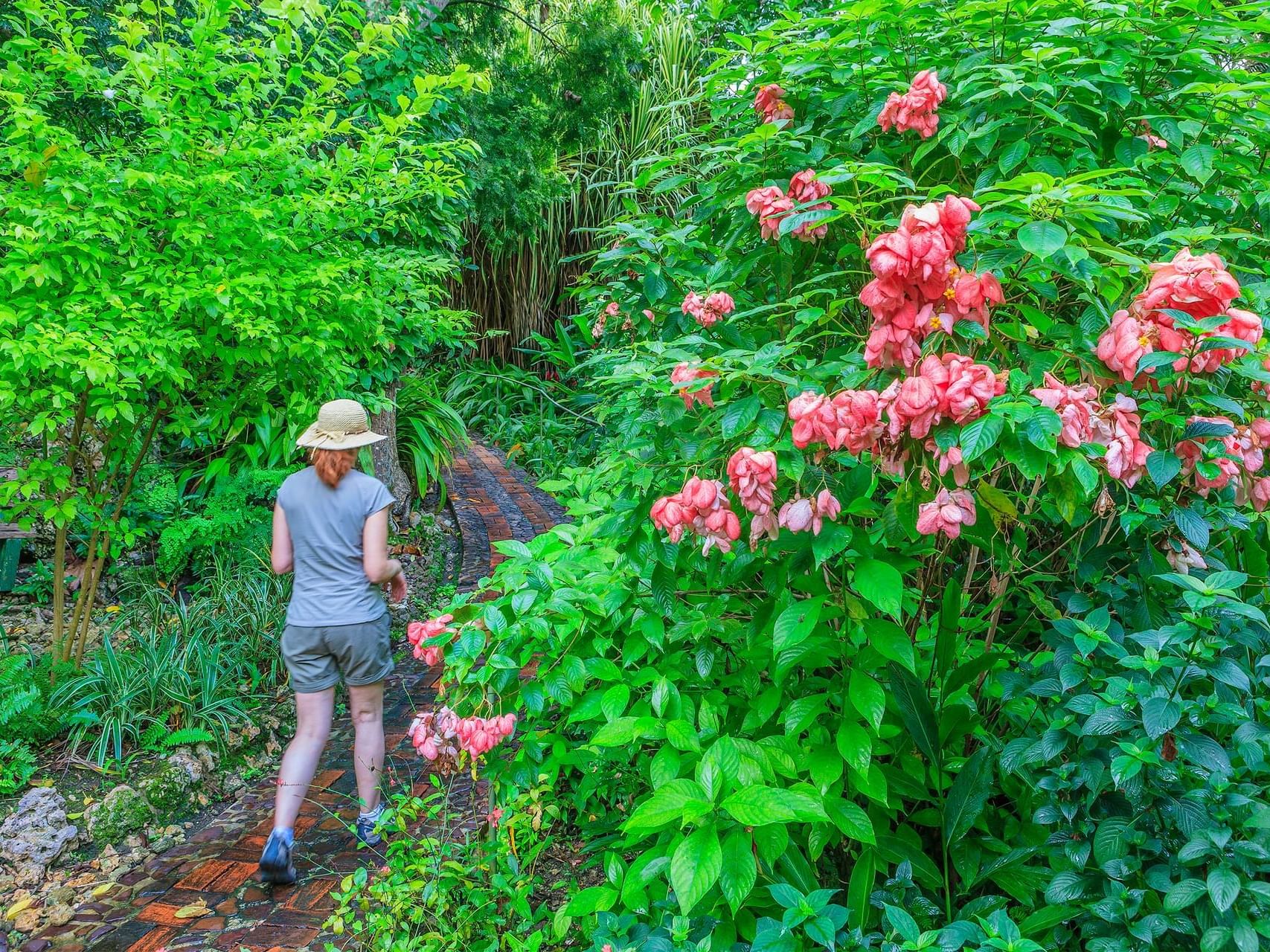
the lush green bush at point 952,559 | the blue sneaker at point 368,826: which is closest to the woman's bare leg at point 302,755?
the blue sneaker at point 368,826

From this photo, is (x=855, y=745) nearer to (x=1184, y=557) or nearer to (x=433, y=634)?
(x=1184, y=557)

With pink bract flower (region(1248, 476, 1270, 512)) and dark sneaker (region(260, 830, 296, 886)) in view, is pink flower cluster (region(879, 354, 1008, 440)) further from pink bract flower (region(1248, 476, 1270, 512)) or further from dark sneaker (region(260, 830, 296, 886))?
dark sneaker (region(260, 830, 296, 886))

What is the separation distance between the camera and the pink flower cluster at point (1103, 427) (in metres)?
1.18

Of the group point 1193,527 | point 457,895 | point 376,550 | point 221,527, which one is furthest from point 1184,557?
point 221,527

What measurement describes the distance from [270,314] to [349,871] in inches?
90.4

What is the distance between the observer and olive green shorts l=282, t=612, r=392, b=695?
2.84 metres

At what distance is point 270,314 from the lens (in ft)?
11.3

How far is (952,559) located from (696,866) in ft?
4.23

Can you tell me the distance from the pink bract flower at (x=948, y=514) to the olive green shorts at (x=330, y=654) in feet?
7.32

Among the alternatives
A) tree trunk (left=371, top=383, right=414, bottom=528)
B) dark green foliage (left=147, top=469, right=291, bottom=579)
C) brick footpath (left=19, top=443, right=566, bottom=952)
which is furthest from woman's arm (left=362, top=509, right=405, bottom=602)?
tree trunk (left=371, top=383, right=414, bottom=528)

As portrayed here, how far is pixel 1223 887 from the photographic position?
50.5 inches

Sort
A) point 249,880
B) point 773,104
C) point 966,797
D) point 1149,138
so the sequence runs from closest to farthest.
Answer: point 966,797
point 1149,138
point 773,104
point 249,880

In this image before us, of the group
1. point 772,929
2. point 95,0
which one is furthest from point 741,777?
point 95,0

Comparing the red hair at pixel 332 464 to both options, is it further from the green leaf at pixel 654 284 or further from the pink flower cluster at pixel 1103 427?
the pink flower cluster at pixel 1103 427
